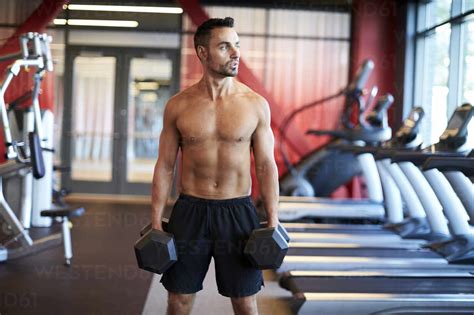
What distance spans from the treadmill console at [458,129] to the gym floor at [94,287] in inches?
64.3

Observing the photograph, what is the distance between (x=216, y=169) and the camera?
7.56 feet

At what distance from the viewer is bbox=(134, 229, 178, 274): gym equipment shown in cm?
221

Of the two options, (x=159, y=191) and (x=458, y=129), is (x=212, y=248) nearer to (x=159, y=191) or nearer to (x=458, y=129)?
(x=159, y=191)

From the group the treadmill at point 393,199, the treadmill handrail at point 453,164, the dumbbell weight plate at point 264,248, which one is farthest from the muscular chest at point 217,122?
the treadmill at point 393,199

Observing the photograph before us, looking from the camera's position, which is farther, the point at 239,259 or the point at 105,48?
the point at 105,48

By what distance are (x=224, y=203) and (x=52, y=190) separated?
14.3 feet

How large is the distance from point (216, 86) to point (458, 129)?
9.12 ft

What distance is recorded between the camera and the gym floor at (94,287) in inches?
136

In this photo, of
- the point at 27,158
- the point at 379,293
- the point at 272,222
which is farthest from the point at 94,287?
the point at 272,222

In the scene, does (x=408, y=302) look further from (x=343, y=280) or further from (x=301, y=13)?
(x=301, y=13)

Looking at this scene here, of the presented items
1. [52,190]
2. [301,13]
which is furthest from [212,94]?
[301,13]

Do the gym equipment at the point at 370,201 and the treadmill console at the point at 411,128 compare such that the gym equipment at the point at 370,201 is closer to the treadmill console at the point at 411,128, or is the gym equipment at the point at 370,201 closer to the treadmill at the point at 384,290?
the treadmill console at the point at 411,128

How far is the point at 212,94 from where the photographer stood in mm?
2297

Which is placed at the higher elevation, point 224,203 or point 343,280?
point 224,203
